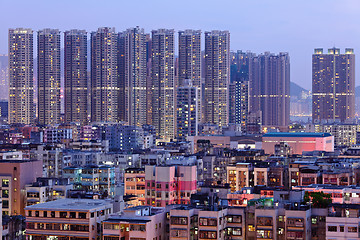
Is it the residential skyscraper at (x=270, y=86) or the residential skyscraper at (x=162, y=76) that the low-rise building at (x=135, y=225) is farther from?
the residential skyscraper at (x=270, y=86)

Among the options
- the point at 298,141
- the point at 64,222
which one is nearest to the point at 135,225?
the point at 64,222

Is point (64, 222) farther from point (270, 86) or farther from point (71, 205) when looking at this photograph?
point (270, 86)

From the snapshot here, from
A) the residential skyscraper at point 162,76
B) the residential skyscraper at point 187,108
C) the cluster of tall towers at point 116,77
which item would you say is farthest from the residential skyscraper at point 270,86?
the residential skyscraper at point 187,108

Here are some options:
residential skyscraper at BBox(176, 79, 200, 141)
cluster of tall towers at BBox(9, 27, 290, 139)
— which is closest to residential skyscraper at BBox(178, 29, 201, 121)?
cluster of tall towers at BBox(9, 27, 290, 139)

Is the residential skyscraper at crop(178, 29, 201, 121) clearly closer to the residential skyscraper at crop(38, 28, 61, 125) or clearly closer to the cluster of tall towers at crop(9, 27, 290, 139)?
the cluster of tall towers at crop(9, 27, 290, 139)

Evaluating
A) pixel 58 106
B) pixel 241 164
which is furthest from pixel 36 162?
pixel 58 106

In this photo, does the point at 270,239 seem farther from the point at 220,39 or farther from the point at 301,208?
the point at 220,39
